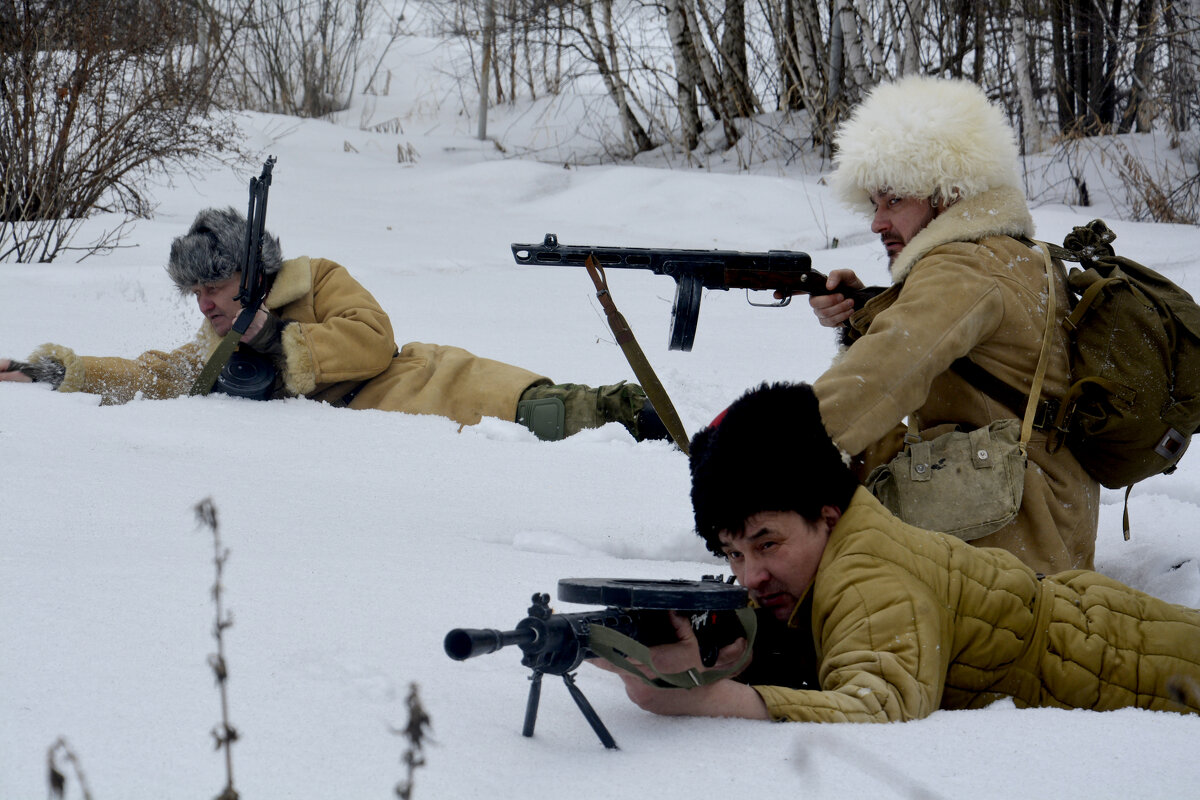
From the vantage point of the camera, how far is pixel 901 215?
258cm

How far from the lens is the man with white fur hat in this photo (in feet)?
7.26

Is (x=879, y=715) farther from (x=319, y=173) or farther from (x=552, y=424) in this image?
(x=319, y=173)

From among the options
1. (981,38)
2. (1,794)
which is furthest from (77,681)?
(981,38)

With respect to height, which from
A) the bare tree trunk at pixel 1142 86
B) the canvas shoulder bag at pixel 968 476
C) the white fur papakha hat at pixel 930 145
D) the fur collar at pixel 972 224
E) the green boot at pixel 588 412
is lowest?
the green boot at pixel 588 412

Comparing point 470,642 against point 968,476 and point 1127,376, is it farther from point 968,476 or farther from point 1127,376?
point 1127,376

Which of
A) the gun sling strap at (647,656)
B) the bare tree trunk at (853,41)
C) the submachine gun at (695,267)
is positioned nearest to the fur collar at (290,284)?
the submachine gun at (695,267)

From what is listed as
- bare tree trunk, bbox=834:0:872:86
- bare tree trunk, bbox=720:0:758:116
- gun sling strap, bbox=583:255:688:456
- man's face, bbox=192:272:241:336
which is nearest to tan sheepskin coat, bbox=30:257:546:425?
man's face, bbox=192:272:241:336

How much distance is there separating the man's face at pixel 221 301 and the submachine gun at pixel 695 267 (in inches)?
48.0

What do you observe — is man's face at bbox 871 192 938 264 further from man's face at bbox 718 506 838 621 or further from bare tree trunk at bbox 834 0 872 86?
bare tree trunk at bbox 834 0 872 86

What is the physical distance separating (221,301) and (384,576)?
6.41 feet

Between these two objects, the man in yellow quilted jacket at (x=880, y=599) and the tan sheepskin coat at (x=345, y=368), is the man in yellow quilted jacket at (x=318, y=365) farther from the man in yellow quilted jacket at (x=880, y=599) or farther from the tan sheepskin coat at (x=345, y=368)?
the man in yellow quilted jacket at (x=880, y=599)

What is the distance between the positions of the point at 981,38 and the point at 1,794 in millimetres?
9823

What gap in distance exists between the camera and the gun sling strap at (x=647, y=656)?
1405mm

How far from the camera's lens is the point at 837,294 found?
283 centimetres
